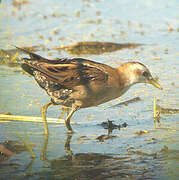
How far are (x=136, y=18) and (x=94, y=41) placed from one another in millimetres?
2158

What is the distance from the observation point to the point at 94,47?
35.2 ft

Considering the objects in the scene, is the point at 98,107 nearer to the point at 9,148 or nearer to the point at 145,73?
the point at 145,73

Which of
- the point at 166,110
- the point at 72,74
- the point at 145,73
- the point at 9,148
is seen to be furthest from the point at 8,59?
the point at 9,148

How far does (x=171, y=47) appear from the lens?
10164mm

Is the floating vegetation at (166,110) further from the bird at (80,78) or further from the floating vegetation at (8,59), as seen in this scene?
the floating vegetation at (8,59)

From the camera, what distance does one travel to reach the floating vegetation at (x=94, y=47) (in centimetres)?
1041

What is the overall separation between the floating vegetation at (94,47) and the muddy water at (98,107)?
11 centimetres

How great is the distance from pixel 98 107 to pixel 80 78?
115 centimetres

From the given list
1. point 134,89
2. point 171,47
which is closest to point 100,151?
point 134,89

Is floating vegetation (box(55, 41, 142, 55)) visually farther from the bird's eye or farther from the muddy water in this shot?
the bird's eye

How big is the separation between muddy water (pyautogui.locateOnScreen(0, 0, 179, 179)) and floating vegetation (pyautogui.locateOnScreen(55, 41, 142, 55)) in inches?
4.4

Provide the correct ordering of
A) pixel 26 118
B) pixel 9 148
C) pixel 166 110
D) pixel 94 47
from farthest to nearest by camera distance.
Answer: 1. pixel 94 47
2. pixel 166 110
3. pixel 26 118
4. pixel 9 148

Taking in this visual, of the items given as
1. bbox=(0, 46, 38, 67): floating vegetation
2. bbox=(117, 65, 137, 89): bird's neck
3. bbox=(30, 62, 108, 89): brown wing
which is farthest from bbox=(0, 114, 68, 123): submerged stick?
bbox=(0, 46, 38, 67): floating vegetation

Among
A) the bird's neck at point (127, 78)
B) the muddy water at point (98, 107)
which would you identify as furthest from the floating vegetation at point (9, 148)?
the bird's neck at point (127, 78)
